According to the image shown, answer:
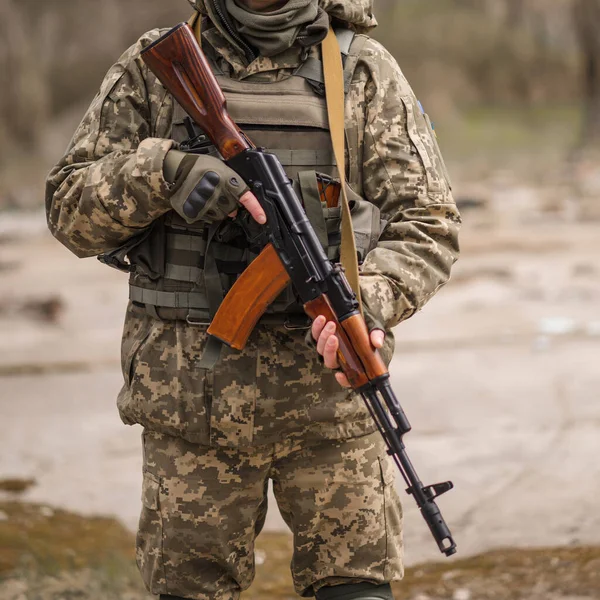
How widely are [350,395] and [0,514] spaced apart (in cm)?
206

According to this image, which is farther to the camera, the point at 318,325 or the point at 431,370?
the point at 431,370

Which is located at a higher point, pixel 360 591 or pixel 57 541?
pixel 57 541

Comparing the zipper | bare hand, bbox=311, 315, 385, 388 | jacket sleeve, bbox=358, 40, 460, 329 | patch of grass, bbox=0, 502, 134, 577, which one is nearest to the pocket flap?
bare hand, bbox=311, 315, 385, 388

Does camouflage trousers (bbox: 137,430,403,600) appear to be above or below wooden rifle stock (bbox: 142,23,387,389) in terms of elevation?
below

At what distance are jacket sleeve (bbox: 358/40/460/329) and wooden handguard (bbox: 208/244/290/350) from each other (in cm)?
16

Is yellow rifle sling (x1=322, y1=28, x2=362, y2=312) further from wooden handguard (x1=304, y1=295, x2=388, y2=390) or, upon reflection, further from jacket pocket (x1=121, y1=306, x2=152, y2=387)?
jacket pocket (x1=121, y1=306, x2=152, y2=387)

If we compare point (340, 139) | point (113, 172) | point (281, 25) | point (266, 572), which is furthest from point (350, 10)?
point (266, 572)

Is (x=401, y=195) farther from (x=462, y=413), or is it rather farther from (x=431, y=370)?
(x=431, y=370)

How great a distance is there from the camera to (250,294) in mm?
2018

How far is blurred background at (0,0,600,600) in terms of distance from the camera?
135 inches

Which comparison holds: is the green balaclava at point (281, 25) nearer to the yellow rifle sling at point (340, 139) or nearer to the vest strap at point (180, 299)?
the yellow rifle sling at point (340, 139)

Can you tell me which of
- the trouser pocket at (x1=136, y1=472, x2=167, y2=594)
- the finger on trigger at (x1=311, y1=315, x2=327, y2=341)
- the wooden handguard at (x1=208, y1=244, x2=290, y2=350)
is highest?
the wooden handguard at (x1=208, y1=244, x2=290, y2=350)

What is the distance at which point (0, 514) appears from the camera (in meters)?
Result: 3.79

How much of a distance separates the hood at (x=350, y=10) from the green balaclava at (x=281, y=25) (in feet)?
0.11
